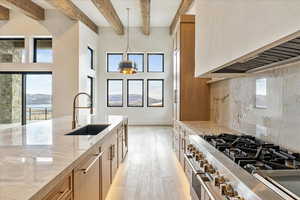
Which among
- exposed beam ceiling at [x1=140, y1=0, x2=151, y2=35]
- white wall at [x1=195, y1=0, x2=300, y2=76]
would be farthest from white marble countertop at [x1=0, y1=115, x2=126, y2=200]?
exposed beam ceiling at [x1=140, y1=0, x2=151, y2=35]

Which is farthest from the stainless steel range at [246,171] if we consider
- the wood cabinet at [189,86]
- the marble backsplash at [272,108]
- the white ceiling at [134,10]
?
the white ceiling at [134,10]

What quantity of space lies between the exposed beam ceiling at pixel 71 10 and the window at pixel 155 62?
2756mm

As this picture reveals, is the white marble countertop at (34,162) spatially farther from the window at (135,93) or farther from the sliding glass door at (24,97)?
the window at (135,93)

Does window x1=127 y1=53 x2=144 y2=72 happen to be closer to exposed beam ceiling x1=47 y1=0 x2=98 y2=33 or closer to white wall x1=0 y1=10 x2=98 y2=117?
exposed beam ceiling x1=47 y1=0 x2=98 y2=33

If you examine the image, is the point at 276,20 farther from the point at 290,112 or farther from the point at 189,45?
the point at 189,45

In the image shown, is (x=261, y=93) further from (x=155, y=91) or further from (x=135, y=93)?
(x=135, y=93)

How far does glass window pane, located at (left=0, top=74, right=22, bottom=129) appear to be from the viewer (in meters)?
8.05

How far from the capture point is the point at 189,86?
423cm

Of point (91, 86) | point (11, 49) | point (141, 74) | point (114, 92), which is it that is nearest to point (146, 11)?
point (141, 74)

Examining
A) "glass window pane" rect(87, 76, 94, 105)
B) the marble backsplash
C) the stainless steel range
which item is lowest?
the stainless steel range

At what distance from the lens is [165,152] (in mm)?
5430

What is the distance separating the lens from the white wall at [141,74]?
10.4 meters

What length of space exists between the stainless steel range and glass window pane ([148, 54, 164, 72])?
8738mm

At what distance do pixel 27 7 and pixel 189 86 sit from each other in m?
5.33
